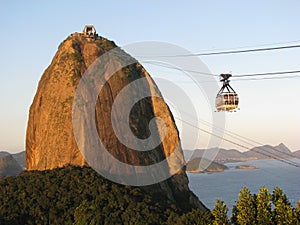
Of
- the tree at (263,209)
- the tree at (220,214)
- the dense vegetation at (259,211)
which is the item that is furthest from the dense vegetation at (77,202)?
the tree at (263,209)

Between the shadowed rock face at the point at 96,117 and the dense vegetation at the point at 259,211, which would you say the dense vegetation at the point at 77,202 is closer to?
the shadowed rock face at the point at 96,117

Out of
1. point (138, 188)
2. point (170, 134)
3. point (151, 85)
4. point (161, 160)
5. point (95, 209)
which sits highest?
point (151, 85)

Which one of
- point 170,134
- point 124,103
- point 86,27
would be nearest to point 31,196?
point 124,103

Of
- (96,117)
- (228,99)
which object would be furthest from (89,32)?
(228,99)

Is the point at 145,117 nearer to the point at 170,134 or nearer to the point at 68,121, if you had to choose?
the point at 170,134

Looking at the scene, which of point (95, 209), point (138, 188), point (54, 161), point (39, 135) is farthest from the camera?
point (39, 135)
